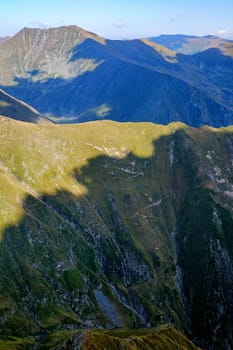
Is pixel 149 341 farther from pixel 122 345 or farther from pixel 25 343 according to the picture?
pixel 25 343

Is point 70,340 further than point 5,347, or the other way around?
point 5,347

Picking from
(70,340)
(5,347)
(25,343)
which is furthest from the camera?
(25,343)

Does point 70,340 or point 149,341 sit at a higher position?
point 70,340

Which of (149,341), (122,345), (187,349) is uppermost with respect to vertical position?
(122,345)

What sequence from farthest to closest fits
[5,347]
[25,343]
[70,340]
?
[25,343], [5,347], [70,340]

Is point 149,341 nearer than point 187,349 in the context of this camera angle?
Yes

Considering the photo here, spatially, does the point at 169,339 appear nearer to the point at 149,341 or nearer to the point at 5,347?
the point at 149,341

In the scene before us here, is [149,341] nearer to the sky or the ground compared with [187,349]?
nearer to the sky

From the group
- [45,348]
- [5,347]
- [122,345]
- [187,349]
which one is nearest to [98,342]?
[122,345]

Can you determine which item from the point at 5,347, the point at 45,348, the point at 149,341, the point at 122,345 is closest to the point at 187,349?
the point at 149,341
